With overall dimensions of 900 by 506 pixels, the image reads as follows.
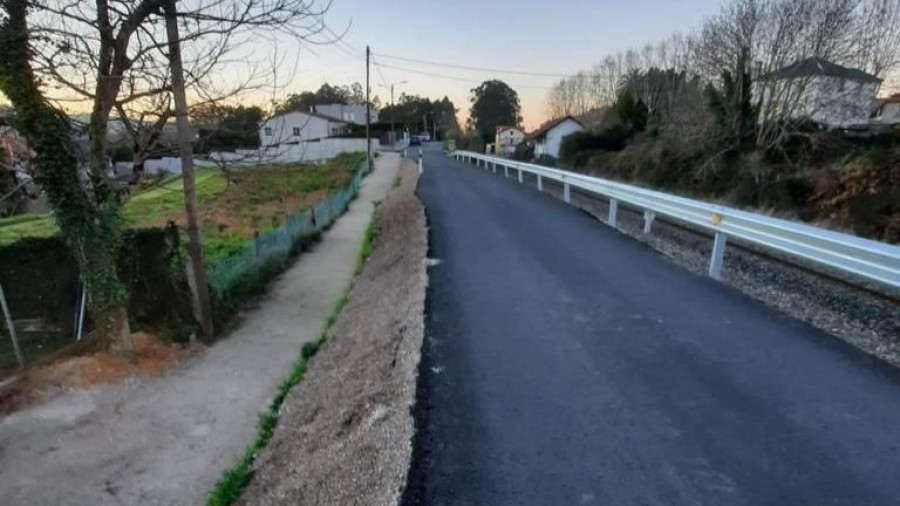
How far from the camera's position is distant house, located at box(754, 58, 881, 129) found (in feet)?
52.6

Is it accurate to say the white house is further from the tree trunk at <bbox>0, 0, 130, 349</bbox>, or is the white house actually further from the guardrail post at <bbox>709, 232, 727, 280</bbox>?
the guardrail post at <bbox>709, 232, 727, 280</bbox>

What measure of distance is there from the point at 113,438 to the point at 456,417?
4680 millimetres

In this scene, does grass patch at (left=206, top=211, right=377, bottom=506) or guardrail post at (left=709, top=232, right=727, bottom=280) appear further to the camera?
guardrail post at (left=709, top=232, right=727, bottom=280)

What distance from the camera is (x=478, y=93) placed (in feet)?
339

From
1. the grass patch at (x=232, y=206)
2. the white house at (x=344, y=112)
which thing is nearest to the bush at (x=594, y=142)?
the grass patch at (x=232, y=206)

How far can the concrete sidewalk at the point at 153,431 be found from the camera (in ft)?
16.5

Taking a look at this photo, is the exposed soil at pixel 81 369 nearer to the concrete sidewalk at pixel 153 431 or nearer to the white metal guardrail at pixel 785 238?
the concrete sidewalk at pixel 153 431

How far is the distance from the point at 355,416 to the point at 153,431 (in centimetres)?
352

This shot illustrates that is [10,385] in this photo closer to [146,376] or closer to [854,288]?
[146,376]

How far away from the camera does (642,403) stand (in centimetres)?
357

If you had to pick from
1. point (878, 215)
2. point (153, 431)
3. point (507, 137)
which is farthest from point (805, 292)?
point (507, 137)

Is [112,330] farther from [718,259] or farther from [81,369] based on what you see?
[718,259]

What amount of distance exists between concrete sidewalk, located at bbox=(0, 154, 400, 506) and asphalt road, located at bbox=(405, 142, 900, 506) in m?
2.79

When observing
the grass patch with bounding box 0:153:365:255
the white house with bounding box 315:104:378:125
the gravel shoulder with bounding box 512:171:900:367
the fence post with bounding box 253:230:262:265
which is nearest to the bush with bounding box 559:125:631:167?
the grass patch with bounding box 0:153:365:255
